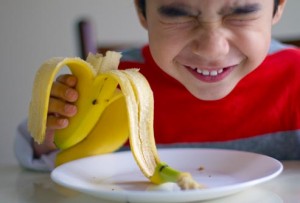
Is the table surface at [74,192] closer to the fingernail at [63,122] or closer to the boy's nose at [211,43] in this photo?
the fingernail at [63,122]

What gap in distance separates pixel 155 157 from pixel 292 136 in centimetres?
48

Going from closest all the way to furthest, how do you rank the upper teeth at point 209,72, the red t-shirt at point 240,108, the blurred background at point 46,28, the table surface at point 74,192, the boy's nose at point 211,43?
the table surface at point 74,192
the boy's nose at point 211,43
the upper teeth at point 209,72
the red t-shirt at point 240,108
the blurred background at point 46,28

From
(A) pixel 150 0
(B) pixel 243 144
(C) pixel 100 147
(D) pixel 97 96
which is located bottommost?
(B) pixel 243 144

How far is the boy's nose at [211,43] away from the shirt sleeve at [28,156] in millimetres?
371

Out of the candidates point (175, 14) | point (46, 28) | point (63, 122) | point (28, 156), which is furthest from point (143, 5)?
point (46, 28)

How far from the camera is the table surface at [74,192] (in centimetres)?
63

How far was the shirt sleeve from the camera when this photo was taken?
96 cm

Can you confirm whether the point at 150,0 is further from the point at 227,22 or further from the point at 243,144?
the point at 243,144

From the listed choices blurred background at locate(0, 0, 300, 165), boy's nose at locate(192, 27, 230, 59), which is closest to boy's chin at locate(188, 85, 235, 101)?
boy's nose at locate(192, 27, 230, 59)

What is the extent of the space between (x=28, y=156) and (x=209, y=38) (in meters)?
0.44

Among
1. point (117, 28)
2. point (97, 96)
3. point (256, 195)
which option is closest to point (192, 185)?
point (256, 195)

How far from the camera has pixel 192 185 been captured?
0.60 m

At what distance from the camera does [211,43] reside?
29.9 inches

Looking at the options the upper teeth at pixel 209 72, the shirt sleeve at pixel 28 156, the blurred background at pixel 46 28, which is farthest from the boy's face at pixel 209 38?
the blurred background at pixel 46 28
